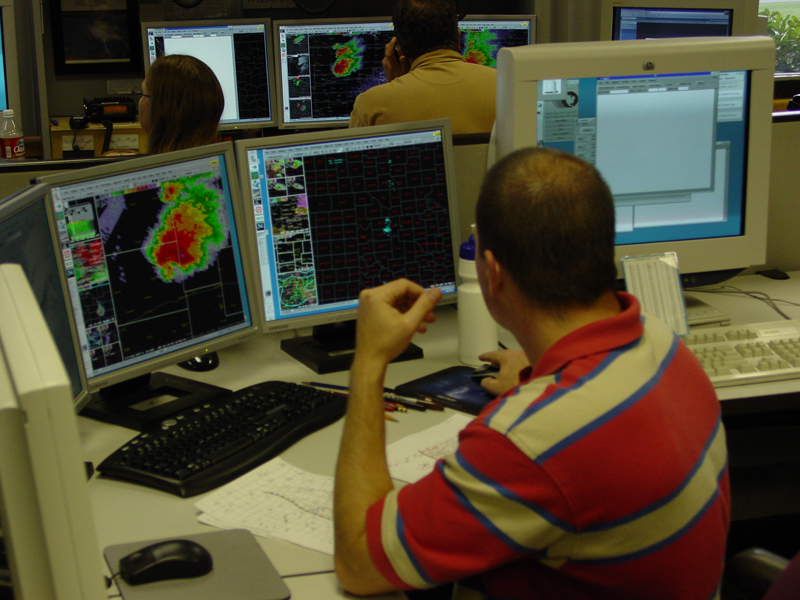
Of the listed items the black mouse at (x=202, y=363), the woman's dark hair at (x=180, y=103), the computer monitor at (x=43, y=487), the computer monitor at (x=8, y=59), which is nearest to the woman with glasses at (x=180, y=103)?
the woman's dark hair at (x=180, y=103)

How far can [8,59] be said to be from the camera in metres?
3.52

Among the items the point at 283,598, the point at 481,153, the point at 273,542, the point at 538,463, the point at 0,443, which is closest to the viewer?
the point at 0,443

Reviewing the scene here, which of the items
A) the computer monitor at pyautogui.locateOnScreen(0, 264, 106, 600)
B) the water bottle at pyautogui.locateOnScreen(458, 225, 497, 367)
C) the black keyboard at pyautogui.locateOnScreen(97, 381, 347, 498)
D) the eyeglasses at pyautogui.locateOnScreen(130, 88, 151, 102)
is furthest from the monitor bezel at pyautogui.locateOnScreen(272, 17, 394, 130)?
the computer monitor at pyautogui.locateOnScreen(0, 264, 106, 600)

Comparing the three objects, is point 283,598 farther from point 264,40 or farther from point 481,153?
point 264,40

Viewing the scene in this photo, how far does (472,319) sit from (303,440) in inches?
17.5

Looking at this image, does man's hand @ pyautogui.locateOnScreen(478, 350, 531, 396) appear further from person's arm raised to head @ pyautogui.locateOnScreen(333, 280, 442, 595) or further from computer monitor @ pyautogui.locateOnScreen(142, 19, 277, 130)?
computer monitor @ pyautogui.locateOnScreen(142, 19, 277, 130)

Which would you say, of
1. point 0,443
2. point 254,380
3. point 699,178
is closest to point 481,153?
point 699,178

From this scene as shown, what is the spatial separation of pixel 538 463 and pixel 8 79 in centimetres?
343

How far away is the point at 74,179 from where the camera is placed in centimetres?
132

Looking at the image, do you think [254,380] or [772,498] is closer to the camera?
[254,380]

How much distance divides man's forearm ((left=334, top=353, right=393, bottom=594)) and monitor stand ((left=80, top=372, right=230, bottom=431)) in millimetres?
469

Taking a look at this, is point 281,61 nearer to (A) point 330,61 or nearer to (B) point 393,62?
(A) point 330,61

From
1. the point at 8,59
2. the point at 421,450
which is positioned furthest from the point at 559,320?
the point at 8,59

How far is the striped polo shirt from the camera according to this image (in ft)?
2.71
